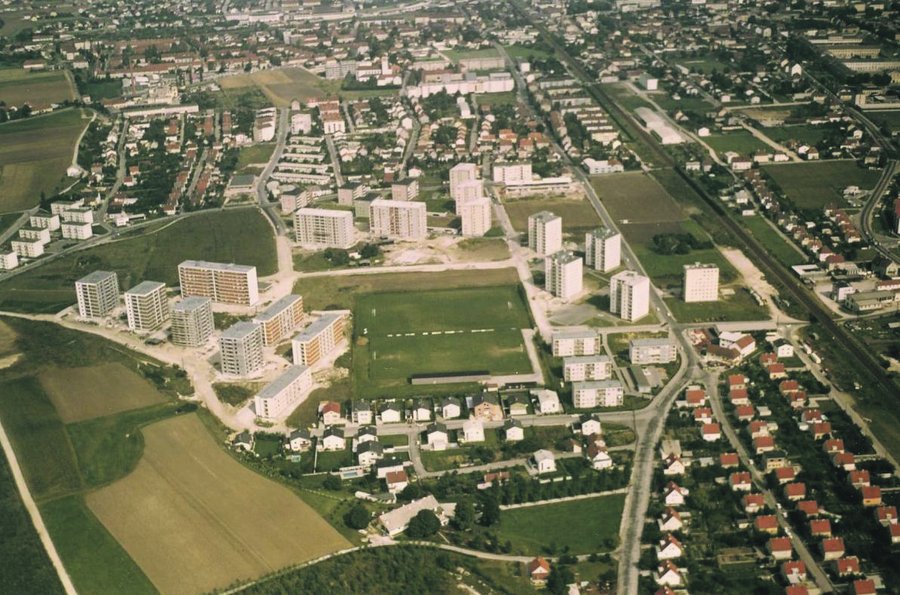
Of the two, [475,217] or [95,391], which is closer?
[95,391]

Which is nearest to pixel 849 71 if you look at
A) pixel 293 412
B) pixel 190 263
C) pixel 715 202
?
pixel 715 202

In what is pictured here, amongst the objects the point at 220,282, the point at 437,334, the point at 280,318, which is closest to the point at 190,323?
the point at 280,318

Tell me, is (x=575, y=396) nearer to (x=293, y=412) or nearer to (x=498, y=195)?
(x=293, y=412)

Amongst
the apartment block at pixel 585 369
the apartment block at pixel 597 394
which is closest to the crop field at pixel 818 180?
the apartment block at pixel 585 369

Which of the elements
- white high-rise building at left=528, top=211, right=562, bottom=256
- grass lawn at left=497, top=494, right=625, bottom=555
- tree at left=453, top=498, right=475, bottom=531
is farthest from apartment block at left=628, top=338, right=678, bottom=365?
white high-rise building at left=528, top=211, right=562, bottom=256

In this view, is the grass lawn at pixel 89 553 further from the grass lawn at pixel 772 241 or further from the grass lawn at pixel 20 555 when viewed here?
the grass lawn at pixel 772 241

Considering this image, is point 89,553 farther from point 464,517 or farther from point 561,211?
point 561,211

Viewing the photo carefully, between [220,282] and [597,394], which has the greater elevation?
[220,282]
